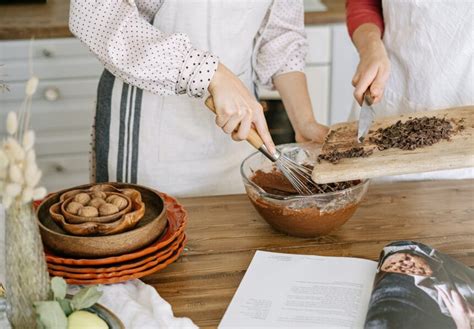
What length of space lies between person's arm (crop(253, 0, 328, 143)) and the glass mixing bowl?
41 cm

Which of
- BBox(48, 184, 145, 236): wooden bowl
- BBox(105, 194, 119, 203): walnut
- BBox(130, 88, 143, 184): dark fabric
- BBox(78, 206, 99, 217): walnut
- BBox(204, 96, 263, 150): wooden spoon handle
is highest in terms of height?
BBox(204, 96, 263, 150): wooden spoon handle

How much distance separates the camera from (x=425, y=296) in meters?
1.07

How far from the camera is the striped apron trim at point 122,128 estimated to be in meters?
1.68

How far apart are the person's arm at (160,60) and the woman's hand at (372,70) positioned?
307 mm

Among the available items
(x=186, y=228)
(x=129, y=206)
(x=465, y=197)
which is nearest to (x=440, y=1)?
(x=465, y=197)

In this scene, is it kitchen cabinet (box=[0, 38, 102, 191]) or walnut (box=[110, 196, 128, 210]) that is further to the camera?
kitchen cabinet (box=[0, 38, 102, 191])

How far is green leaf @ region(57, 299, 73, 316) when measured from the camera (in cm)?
98

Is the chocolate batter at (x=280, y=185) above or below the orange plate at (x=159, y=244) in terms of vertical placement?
above

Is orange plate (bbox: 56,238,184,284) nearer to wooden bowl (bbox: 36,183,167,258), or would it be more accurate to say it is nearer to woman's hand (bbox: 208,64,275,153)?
wooden bowl (bbox: 36,183,167,258)

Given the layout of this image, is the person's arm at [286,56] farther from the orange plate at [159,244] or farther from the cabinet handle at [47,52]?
the cabinet handle at [47,52]

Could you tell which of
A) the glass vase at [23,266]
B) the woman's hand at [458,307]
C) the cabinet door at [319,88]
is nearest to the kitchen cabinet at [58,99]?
the cabinet door at [319,88]

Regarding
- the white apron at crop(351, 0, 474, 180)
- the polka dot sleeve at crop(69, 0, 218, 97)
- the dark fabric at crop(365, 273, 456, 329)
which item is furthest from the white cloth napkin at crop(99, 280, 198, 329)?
the white apron at crop(351, 0, 474, 180)

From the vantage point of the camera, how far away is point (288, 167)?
140cm

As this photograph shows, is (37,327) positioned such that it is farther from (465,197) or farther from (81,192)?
(465,197)
